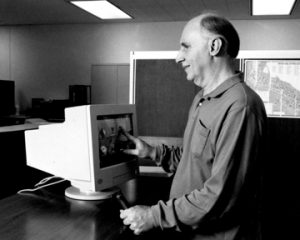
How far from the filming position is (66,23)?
24.0 ft

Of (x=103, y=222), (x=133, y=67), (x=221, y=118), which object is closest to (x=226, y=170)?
(x=221, y=118)

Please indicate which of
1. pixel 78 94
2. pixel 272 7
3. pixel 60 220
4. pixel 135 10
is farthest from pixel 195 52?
pixel 78 94

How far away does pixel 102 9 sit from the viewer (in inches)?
231

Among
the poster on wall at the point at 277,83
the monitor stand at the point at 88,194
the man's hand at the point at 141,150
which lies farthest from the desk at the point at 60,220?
the poster on wall at the point at 277,83

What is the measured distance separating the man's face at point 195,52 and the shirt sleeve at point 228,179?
0.24 metres

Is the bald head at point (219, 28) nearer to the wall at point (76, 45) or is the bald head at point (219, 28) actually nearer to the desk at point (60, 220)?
the desk at point (60, 220)

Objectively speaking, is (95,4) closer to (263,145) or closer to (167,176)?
(167,176)

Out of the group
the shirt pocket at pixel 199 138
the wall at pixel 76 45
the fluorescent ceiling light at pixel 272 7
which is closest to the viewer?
the shirt pocket at pixel 199 138

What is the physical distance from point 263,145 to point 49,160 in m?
1.02

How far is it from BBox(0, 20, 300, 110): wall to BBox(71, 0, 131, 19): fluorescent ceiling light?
2.09 feet

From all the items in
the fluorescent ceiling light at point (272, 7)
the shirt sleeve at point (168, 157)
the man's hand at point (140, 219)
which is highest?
the fluorescent ceiling light at point (272, 7)

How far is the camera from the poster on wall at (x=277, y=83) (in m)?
1.93

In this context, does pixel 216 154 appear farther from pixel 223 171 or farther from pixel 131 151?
pixel 131 151

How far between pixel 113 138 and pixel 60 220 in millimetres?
437
